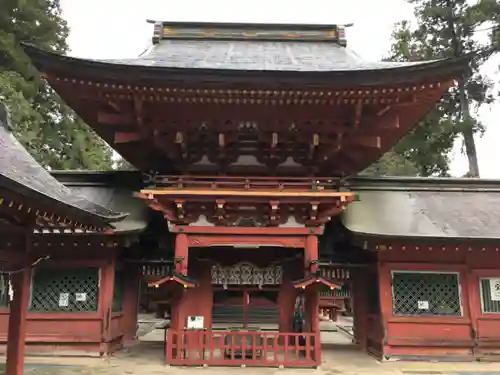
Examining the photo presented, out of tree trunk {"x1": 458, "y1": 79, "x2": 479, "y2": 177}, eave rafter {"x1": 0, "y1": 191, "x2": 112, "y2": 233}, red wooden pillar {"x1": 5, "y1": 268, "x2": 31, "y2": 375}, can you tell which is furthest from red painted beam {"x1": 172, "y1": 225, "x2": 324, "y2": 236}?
tree trunk {"x1": 458, "y1": 79, "x2": 479, "y2": 177}

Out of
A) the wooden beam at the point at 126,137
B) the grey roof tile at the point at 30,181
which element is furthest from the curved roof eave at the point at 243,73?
the wooden beam at the point at 126,137

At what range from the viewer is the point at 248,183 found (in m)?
10.9

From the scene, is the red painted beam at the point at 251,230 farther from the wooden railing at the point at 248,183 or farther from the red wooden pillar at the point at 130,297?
the red wooden pillar at the point at 130,297

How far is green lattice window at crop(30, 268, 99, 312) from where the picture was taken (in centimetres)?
1190

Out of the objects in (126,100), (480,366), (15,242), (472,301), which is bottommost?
(480,366)

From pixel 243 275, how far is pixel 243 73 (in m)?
4.90

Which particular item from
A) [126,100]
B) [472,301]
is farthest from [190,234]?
[472,301]

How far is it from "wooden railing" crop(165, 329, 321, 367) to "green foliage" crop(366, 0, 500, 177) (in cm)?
1705

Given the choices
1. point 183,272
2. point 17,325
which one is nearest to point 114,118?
point 183,272

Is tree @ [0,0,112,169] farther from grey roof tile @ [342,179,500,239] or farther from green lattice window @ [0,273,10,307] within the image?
grey roof tile @ [342,179,500,239]

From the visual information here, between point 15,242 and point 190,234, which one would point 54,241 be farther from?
point 15,242

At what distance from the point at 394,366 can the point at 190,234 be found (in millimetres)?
5714

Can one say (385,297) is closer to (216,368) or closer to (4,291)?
(216,368)

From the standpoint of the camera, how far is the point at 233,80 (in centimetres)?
966
